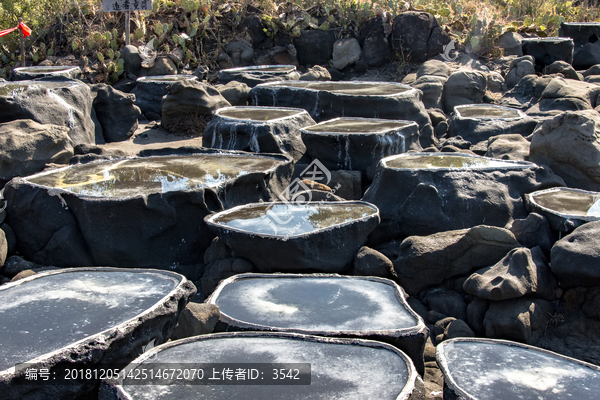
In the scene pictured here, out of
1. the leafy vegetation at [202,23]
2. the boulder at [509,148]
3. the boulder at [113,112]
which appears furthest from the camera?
the leafy vegetation at [202,23]

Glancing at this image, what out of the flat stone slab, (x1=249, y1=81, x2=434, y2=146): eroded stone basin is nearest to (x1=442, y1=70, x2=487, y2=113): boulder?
(x1=249, y1=81, x2=434, y2=146): eroded stone basin

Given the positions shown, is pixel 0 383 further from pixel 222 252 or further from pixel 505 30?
pixel 505 30

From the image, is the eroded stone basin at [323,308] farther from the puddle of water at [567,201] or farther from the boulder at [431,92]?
the boulder at [431,92]

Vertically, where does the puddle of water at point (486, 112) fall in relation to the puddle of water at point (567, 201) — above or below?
above

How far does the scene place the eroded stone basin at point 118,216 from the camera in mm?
5336

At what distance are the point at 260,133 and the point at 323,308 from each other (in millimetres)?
4396

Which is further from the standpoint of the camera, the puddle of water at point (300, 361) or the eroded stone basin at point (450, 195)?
the eroded stone basin at point (450, 195)

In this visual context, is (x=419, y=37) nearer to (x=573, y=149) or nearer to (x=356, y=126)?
(x=356, y=126)

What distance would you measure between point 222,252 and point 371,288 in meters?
1.84

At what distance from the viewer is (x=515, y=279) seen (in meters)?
4.45

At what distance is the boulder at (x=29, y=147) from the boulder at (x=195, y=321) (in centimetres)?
471

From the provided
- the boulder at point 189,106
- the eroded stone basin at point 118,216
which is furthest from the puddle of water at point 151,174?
the boulder at point 189,106

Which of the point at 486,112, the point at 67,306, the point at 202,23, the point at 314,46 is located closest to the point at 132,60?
the point at 202,23

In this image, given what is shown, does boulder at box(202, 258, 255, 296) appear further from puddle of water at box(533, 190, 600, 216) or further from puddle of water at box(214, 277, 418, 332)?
puddle of water at box(533, 190, 600, 216)
